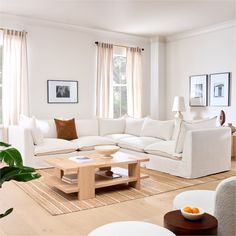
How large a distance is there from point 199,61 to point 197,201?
4893 mm

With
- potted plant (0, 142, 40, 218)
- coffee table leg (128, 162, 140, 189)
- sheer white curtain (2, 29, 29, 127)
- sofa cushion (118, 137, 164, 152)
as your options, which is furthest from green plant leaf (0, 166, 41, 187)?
sheer white curtain (2, 29, 29, 127)

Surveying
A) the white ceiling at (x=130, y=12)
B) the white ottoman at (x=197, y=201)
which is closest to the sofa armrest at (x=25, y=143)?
the white ceiling at (x=130, y=12)

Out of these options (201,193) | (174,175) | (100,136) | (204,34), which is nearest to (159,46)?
(204,34)

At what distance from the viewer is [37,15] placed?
5.59m

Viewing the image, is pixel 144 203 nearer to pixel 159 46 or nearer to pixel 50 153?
pixel 50 153

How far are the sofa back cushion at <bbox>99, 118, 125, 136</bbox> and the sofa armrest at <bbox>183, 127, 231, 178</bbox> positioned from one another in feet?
7.43

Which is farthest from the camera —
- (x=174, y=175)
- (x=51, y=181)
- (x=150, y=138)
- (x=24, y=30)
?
(x=24, y=30)

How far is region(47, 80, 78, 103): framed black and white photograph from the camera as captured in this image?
20.2 feet

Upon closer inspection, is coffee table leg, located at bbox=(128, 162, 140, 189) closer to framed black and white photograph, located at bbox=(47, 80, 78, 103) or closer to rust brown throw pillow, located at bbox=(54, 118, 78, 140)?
rust brown throw pillow, located at bbox=(54, 118, 78, 140)

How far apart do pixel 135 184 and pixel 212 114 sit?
323cm

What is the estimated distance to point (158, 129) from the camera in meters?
5.49

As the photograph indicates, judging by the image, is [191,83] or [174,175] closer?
[174,175]

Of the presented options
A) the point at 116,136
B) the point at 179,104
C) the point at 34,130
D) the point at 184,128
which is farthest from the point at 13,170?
the point at 179,104

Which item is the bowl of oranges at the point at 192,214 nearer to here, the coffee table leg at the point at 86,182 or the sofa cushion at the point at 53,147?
the coffee table leg at the point at 86,182
